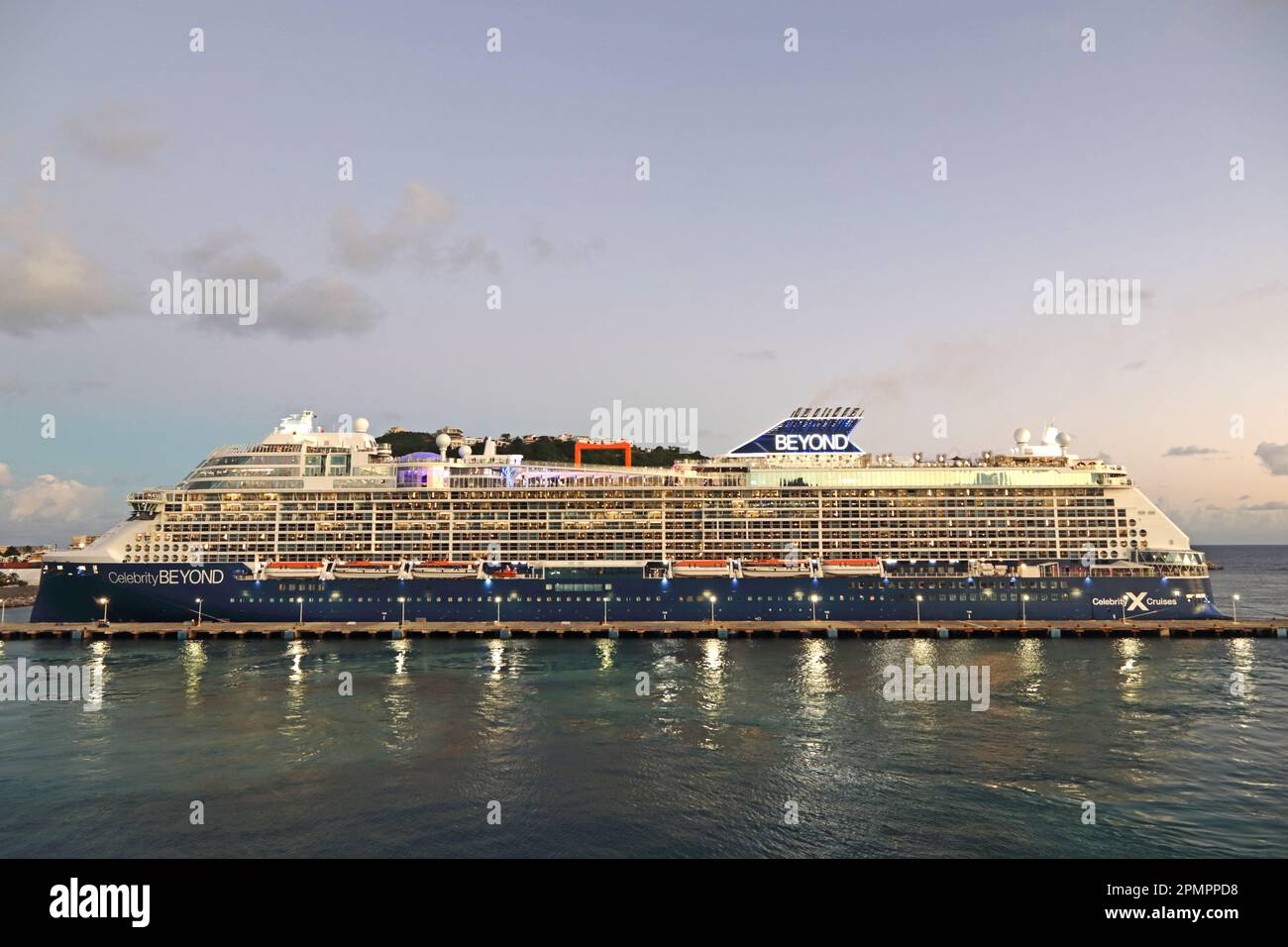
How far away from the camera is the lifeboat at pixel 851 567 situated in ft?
223

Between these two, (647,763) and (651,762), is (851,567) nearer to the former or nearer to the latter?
(651,762)

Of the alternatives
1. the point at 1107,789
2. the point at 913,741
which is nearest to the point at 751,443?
the point at 913,741

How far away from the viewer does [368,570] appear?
6944 cm

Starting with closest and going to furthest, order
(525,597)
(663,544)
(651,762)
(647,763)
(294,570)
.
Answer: (647,763) → (651,762) → (525,597) → (294,570) → (663,544)

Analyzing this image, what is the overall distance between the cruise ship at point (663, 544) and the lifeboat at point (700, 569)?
0.77ft

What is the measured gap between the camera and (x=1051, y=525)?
67.8 m

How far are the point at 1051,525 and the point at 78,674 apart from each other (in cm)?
7941

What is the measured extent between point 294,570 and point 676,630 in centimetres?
3688

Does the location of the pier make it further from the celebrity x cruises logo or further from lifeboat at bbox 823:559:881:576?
lifeboat at bbox 823:559:881:576

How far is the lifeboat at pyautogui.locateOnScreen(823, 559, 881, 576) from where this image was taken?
6800 cm
